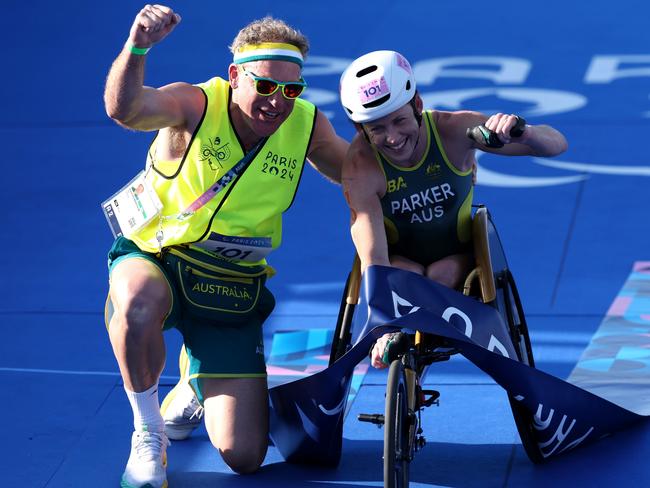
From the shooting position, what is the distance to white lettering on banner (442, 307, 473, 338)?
436 cm

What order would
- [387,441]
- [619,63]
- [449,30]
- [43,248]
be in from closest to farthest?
[387,441] → [43,248] → [619,63] → [449,30]

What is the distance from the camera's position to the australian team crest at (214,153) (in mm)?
4918

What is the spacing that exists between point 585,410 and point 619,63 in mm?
5765

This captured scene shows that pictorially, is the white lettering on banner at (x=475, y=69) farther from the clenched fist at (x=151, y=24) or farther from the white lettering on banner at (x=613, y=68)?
the clenched fist at (x=151, y=24)

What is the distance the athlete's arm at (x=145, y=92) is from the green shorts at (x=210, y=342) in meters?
0.59

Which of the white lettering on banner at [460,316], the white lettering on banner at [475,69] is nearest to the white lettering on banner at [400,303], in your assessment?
the white lettering on banner at [460,316]

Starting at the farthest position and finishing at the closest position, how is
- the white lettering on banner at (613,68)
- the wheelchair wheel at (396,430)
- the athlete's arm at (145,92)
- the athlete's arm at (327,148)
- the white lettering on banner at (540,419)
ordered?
the white lettering on banner at (613,68)
the athlete's arm at (327,148)
the white lettering on banner at (540,419)
the athlete's arm at (145,92)
the wheelchair wheel at (396,430)

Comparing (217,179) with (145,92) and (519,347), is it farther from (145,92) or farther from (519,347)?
(519,347)

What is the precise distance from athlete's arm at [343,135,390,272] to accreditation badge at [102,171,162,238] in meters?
0.80

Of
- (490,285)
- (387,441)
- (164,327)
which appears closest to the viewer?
(387,441)

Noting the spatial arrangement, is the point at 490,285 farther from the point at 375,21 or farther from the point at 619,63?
the point at 375,21

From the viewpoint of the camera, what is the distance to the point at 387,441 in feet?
13.3

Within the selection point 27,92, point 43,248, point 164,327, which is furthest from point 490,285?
point 27,92

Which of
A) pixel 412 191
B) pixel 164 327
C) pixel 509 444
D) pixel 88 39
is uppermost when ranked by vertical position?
pixel 88 39
